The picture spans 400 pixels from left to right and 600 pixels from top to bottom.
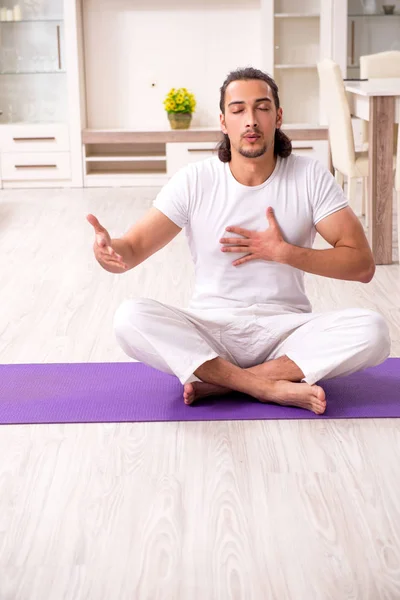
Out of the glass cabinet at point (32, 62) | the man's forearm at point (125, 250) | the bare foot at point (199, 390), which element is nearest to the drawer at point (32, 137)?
the glass cabinet at point (32, 62)

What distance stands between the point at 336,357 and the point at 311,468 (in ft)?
1.29

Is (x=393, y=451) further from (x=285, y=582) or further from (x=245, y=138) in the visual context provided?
(x=245, y=138)

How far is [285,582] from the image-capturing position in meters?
1.54

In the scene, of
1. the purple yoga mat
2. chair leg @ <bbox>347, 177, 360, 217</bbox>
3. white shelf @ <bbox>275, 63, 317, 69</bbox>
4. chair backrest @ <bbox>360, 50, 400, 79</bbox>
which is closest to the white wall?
white shelf @ <bbox>275, 63, 317, 69</bbox>

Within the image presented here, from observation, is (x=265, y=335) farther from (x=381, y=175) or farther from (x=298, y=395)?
(x=381, y=175)

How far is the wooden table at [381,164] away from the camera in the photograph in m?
4.08

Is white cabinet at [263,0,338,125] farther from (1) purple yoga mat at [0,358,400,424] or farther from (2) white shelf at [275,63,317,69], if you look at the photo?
(1) purple yoga mat at [0,358,400,424]

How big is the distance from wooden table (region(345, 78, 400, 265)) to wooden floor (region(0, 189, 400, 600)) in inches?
57.2

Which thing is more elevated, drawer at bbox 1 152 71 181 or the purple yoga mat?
drawer at bbox 1 152 71 181

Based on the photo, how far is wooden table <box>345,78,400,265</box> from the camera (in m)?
4.08

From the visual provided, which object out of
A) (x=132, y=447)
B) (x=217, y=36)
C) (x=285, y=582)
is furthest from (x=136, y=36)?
(x=285, y=582)

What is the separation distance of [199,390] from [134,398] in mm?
187

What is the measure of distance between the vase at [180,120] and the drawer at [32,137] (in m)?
0.82

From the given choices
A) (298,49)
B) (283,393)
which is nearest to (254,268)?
(283,393)
